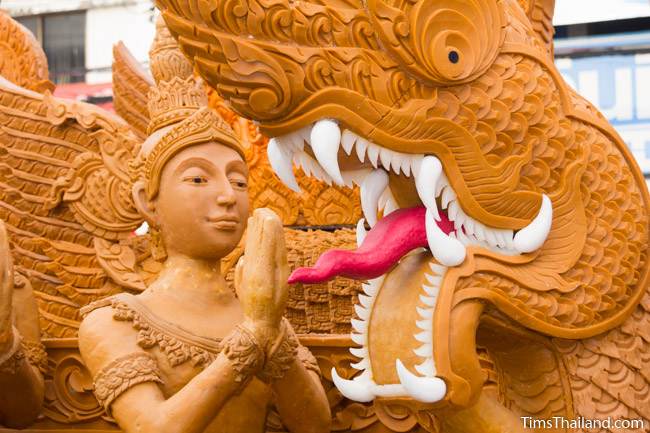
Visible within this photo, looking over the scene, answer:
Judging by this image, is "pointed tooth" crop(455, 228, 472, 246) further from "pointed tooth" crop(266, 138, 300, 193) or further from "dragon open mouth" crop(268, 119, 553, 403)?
"pointed tooth" crop(266, 138, 300, 193)

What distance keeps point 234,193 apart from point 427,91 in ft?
2.84

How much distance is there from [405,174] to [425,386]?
0.37m

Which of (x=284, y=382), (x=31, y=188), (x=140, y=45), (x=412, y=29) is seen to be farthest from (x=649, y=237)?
(x=140, y=45)

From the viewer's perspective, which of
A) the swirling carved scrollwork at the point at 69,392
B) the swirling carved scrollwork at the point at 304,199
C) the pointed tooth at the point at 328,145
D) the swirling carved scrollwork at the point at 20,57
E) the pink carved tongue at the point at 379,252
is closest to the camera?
the pointed tooth at the point at 328,145

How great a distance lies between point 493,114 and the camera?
2.23m

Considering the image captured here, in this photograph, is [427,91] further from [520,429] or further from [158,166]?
[158,166]

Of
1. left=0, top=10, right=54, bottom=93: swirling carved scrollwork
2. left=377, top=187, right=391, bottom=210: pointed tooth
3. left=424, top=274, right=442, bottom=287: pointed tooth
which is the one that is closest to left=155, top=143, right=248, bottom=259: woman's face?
left=377, top=187, right=391, bottom=210: pointed tooth

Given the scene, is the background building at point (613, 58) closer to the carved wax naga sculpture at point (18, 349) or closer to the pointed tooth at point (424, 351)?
A: the carved wax naga sculpture at point (18, 349)

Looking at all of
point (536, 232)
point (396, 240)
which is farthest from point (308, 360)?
point (536, 232)

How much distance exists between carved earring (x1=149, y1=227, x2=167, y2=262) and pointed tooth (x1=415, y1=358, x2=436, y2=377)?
1.11 meters

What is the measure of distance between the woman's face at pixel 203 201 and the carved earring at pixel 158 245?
3.3 inches

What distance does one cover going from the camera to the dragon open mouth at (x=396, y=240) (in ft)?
7.02

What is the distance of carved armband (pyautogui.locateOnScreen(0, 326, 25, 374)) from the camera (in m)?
3.15

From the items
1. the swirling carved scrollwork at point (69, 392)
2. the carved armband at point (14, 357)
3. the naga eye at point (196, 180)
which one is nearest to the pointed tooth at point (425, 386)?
the naga eye at point (196, 180)
